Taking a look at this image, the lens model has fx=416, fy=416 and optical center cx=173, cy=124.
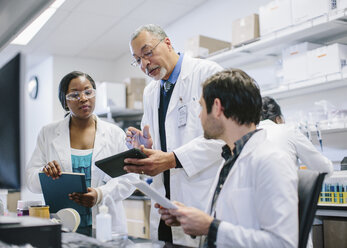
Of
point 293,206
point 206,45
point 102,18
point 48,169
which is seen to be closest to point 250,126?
point 293,206

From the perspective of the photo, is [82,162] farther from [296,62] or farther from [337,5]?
[337,5]

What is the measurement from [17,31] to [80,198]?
131 cm

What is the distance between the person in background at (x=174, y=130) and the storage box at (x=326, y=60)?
3.83 ft

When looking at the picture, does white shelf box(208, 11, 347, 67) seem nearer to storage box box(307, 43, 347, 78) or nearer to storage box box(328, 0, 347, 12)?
storage box box(328, 0, 347, 12)

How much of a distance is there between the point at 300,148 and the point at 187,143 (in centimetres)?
Answer: 76

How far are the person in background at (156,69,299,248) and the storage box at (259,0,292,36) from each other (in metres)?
1.84

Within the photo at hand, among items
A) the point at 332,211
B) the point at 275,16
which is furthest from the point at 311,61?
the point at 332,211

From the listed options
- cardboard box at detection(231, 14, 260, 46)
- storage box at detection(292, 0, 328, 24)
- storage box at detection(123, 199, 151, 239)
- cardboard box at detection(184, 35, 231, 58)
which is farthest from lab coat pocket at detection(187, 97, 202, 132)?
storage box at detection(123, 199, 151, 239)

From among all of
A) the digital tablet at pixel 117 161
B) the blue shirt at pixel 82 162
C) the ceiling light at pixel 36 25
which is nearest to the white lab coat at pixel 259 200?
the digital tablet at pixel 117 161

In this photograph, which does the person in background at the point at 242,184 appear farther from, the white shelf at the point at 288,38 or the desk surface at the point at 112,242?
the white shelf at the point at 288,38

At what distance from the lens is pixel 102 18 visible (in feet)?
15.2

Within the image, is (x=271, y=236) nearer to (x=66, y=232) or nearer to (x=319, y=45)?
(x=66, y=232)

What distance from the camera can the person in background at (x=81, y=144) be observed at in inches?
78.6

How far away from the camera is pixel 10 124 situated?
1.14 m
